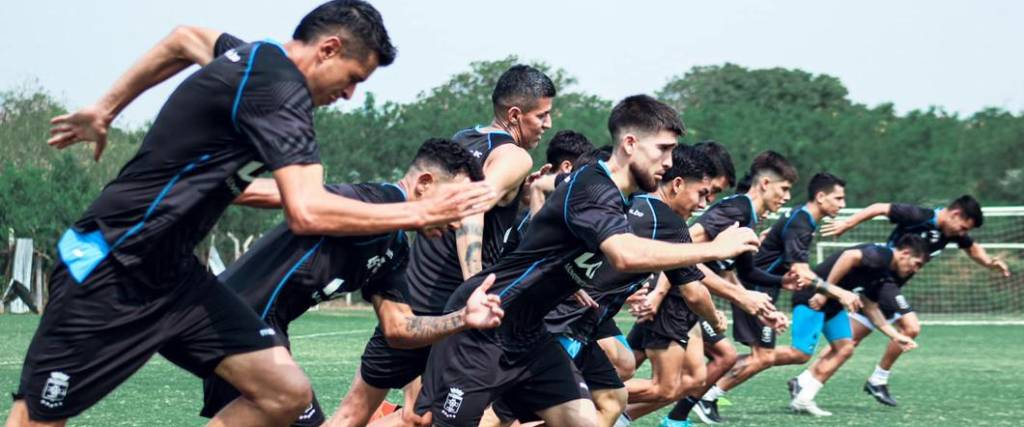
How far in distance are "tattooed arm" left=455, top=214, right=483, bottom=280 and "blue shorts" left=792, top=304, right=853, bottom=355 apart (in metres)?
6.07

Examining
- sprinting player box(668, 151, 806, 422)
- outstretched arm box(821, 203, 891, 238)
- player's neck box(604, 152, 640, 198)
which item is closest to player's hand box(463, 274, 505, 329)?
player's neck box(604, 152, 640, 198)

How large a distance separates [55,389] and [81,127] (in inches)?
47.5

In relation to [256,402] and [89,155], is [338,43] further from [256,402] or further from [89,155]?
[89,155]

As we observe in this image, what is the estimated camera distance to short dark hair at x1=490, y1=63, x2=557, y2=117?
845 cm

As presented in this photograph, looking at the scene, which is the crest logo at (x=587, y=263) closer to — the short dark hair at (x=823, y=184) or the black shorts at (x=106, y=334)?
the black shorts at (x=106, y=334)

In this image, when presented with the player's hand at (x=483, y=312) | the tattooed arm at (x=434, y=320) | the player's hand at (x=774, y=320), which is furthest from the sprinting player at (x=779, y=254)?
the player's hand at (x=483, y=312)

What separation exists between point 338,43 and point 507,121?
3.48 meters

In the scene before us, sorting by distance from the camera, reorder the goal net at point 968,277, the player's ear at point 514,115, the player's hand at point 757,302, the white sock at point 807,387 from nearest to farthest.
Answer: the player's hand at point 757,302
the player's ear at point 514,115
the white sock at point 807,387
the goal net at point 968,277

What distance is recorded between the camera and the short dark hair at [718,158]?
9.74m

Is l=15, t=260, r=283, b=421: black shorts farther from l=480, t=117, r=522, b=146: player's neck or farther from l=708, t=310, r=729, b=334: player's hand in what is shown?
l=708, t=310, r=729, b=334: player's hand

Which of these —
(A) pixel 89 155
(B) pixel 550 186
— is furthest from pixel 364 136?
(B) pixel 550 186

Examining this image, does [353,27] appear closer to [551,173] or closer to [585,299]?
[585,299]

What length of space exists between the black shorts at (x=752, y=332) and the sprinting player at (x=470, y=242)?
4.60 m

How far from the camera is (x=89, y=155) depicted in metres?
36.1
